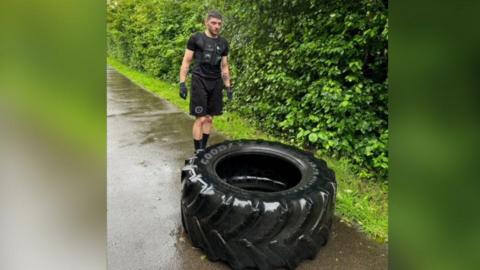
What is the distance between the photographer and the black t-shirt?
389cm

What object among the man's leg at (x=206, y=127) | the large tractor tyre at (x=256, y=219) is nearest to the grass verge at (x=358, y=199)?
the large tractor tyre at (x=256, y=219)

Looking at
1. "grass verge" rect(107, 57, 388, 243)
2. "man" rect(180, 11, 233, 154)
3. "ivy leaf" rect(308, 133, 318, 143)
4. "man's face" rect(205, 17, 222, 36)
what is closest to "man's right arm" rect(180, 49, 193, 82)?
"man" rect(180, 11, 233, 154)

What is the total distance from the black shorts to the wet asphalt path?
71cm

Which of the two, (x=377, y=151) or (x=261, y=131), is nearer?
(x=377, y=151)

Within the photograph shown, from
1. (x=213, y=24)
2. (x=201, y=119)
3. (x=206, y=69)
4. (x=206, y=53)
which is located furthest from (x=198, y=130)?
(x=213, y=24)

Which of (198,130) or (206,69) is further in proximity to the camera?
(198,130)

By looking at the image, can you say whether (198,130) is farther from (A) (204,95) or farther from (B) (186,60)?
(B) (186,60)

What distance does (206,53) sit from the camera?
3.89m

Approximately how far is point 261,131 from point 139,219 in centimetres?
297

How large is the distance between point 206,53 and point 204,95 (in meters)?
0.43

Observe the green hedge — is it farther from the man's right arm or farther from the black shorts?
the man's right arm

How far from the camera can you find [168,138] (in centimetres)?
538
